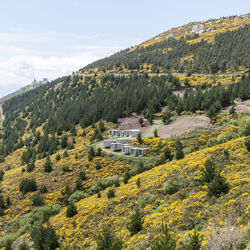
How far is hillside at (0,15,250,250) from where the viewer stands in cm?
1489

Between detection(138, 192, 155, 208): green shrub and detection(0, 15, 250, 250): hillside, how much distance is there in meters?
0.12

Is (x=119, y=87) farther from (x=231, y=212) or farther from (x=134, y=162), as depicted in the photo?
(x=231, y=212)

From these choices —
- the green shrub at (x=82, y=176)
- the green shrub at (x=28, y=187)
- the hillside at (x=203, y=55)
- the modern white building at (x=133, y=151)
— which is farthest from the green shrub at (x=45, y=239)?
the hillside at (x=203, y=55)

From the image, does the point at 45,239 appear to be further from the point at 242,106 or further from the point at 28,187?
the point at 242,106

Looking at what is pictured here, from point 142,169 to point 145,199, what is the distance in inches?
509

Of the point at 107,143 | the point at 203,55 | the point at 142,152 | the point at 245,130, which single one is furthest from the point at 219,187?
the point at 203,55

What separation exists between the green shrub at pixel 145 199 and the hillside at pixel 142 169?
0.38 feet

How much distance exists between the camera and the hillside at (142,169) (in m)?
14.9

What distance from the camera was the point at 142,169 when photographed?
34.3 metres

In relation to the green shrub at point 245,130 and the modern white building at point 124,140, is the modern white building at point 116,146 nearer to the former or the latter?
the modern white building at point 124,140

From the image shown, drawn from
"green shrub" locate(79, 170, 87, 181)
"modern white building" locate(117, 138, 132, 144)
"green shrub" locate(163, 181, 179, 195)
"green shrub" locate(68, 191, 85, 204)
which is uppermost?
"green shrub" locate(163, 181, 179, 195)

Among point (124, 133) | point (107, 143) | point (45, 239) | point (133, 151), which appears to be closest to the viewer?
point (45, 239)

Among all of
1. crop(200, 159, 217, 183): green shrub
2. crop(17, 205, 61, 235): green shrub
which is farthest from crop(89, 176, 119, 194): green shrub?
crop(200, 159, 217, 183): green shrub

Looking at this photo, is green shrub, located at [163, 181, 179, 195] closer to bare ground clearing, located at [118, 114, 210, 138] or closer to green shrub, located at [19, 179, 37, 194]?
bare ground clearing, located at [118, 114, 210, 138]
